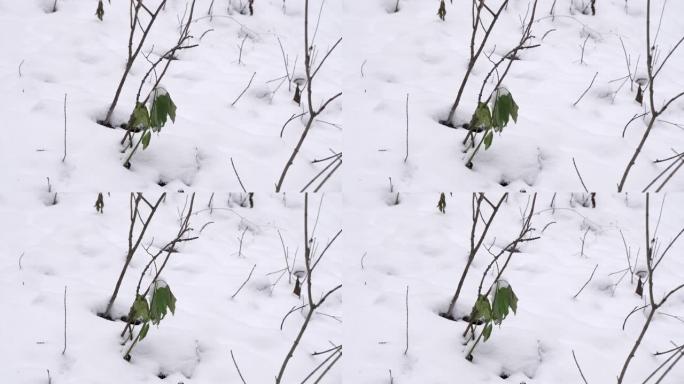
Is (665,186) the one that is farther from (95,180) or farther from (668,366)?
(95,180)

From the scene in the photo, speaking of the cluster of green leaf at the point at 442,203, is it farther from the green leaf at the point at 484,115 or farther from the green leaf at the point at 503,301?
the green leaf at the point at 503,301

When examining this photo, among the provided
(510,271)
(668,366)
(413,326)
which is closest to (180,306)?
(413,326)

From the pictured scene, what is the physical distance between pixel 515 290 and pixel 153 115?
125 cm

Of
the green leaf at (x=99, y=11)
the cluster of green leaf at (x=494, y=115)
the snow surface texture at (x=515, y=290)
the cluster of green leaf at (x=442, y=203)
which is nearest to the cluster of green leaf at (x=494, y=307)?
the snow surface texture at (x=515, y=290)

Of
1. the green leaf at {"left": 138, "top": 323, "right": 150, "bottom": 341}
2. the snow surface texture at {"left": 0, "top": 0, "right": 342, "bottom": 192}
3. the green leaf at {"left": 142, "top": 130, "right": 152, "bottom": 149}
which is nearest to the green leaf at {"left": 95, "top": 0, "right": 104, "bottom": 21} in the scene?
the snow surface texture at {"left": 0, "top": 0, "right": 342, "bottom": 192}

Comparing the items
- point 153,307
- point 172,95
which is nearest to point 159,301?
point 153,307

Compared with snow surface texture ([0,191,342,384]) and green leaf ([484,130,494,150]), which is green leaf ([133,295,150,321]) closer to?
snow surface texture ([0,191,342,384])

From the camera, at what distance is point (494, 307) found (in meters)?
2.07

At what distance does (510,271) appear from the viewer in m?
2.38

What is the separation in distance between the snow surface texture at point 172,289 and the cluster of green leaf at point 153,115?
0.25m

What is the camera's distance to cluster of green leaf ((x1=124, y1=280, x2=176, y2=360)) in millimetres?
1995

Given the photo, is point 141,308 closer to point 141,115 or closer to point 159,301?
point 159,301

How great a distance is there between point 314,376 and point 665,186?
1.37 meters

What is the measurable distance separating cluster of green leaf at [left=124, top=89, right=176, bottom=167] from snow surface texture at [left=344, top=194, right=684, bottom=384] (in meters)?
0.66
